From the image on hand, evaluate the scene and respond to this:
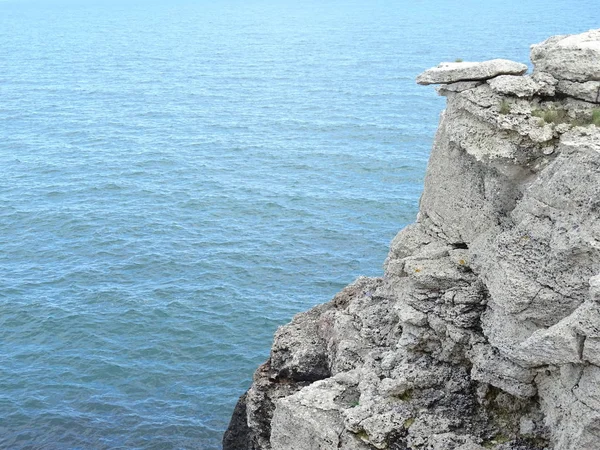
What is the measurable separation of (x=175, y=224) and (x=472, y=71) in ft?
168

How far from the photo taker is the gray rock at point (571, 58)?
80.6ft

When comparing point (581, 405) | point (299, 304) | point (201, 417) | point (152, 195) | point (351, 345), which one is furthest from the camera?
point (152, 195)

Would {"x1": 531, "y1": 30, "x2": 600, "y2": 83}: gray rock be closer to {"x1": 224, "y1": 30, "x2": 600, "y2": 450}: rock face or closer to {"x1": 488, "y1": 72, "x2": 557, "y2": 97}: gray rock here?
{"x1": 224, "y1": 30, "x2": 600, "y2": 450}: rock face

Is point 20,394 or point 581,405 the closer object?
point 581,405

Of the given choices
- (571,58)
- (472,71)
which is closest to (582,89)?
(571,58)

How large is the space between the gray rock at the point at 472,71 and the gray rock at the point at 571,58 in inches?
29.8

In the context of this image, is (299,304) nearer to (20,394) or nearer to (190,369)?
(190,369)

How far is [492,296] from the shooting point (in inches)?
932

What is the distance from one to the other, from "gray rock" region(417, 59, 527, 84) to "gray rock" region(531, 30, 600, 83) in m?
0.76

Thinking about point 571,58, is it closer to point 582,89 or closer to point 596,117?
point 582,89

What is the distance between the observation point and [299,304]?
57.1 meters

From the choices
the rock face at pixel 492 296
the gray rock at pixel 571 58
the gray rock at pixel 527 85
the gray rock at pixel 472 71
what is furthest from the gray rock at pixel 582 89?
the gray rock at pixel 472 71

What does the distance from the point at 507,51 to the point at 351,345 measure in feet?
427

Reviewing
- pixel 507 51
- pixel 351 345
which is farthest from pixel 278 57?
pixel 351 345
